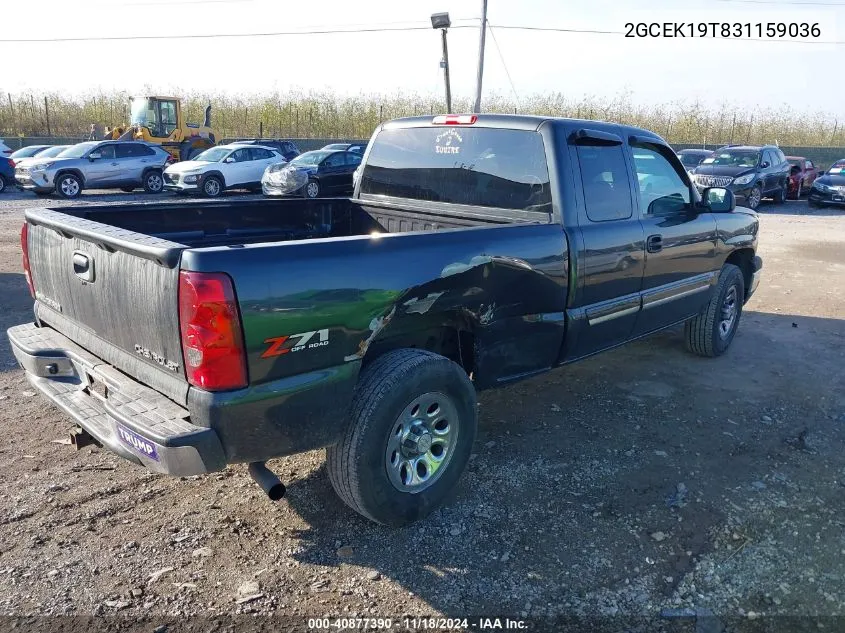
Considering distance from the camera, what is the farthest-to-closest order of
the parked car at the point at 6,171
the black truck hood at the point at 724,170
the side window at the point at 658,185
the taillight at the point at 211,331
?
the parked car at the point at 6,171
the black truck hood at the point at 724,170
the side window at the point at 658,185
the taillight at the point at 211,331

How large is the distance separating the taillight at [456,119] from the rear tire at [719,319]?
280 centimetres

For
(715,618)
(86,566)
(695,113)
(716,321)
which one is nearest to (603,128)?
(716,321)

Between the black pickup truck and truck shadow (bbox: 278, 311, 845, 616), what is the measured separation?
0.88 feet

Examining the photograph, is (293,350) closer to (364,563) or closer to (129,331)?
(129,331)

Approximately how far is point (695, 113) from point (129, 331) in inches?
1799

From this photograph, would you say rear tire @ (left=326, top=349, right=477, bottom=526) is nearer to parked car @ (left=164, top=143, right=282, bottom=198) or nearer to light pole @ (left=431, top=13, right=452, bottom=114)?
parked car @ (left=164, top=143, right=282, bottom=198)

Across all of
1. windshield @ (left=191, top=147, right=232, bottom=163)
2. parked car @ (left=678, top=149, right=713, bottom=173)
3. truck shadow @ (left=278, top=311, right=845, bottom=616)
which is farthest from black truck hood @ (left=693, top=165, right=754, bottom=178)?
windshield @ (left=191, top=147, right=232, bottom=163)

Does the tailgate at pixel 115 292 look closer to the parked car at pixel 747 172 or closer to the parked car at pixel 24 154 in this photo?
the parked car at pixel 747 172

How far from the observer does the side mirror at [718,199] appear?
5316 mm

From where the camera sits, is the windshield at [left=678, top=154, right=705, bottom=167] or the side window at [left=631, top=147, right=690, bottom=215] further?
the windshield at [left=678, top=154, right=705, bottom=167]

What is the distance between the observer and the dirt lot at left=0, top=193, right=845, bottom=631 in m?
2.81

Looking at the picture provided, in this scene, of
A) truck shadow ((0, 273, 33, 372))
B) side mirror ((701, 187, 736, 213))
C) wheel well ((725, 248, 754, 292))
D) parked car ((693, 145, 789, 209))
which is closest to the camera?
side mirror ((701, 187, 736, 213))

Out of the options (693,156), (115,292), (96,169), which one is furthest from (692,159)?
(115,292)

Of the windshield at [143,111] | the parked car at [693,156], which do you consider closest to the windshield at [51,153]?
the windshield at [143,111]
